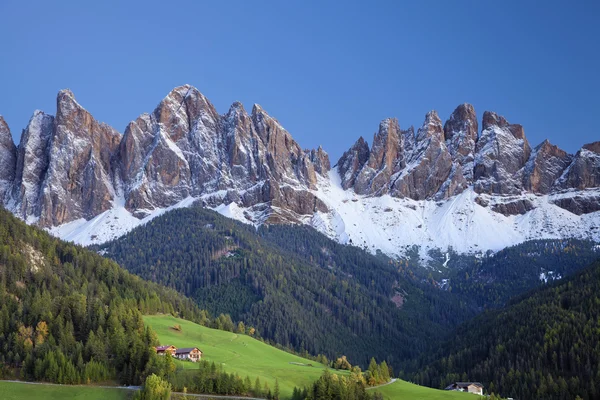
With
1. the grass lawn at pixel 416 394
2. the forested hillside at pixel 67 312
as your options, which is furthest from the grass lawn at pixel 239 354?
the grass lawn at pixel 416 394

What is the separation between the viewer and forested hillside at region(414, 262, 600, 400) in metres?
149

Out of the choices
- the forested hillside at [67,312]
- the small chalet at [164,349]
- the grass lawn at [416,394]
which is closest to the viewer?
the forested hillside at [67,312]

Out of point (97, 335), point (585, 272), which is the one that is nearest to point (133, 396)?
point (97, 335)

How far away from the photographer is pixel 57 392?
108 metres

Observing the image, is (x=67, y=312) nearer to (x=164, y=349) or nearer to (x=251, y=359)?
(x=164, y=349)

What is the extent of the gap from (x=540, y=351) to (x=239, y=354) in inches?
2769

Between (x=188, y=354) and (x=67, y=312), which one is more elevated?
(x=67, y=312)

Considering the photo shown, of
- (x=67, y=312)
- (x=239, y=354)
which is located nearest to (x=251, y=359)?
(x=239, y=354)

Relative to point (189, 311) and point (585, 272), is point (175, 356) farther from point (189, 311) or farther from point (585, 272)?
point (585, 272)

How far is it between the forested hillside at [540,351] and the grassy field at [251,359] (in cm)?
2997

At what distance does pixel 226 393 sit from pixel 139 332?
27222 millimetres

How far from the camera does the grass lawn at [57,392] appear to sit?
106 m

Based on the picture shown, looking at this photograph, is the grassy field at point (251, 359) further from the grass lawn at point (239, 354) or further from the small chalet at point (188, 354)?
the small chalet at point (188, 354)

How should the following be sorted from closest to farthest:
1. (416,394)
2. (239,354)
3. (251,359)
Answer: (416,394)
(251,359)
(239,354)
